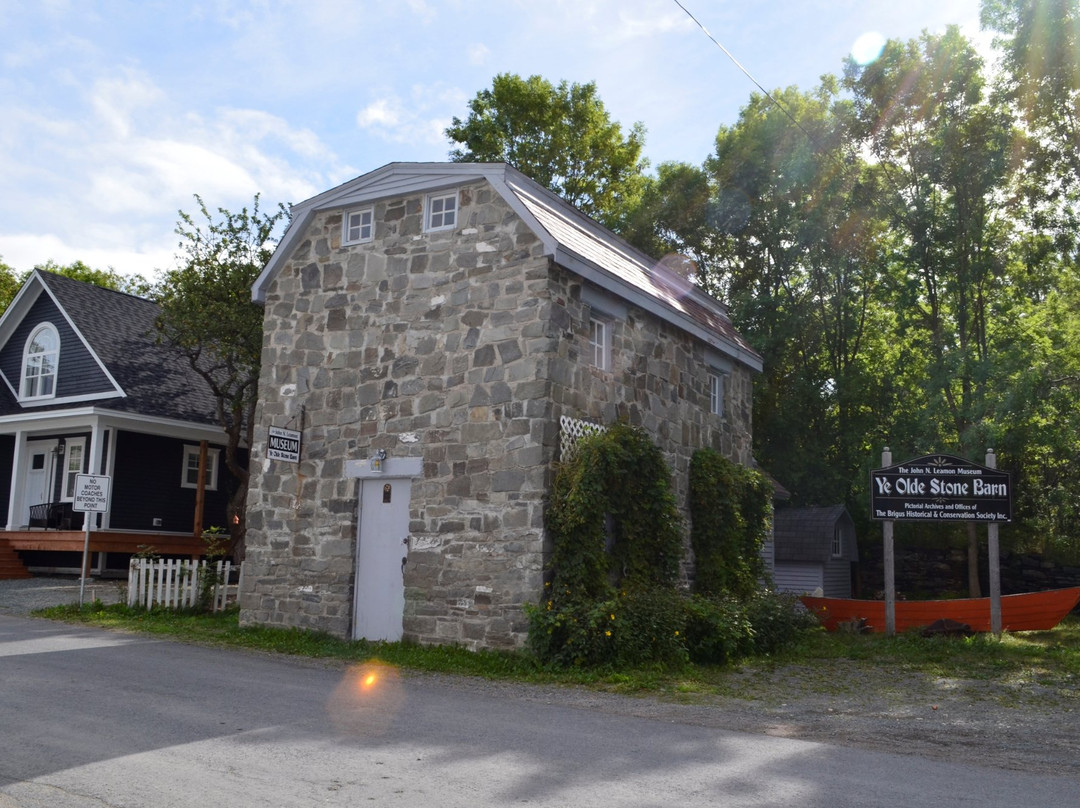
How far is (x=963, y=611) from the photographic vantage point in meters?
18.3

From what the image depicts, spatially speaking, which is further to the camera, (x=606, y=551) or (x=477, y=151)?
(x=477, y=151)

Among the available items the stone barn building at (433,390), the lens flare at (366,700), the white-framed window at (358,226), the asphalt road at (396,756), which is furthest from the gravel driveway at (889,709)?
the white-framed window at (358,226)

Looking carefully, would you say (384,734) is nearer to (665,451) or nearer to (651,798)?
(651,798)

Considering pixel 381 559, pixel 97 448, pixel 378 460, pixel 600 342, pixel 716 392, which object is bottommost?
pixel 381 559

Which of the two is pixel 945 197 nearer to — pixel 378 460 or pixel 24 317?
pixel 378 460

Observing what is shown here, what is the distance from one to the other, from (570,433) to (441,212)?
3.98 meters

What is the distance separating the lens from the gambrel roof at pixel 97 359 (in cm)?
2450

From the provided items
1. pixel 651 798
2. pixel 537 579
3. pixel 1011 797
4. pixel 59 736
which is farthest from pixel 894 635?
pixel 59 736

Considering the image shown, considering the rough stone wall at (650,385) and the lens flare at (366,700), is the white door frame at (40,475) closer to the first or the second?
the lens flare at (366,700)

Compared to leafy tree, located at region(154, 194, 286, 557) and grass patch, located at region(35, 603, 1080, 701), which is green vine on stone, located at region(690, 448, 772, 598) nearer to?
grass patch, located at region(35, 603, 1080, 701)

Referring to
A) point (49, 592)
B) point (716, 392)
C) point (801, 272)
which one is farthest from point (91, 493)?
point (801, 272)

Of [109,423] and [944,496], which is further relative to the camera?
[109,423]

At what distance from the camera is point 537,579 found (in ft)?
41.0

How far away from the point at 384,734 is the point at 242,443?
67.9 feet
